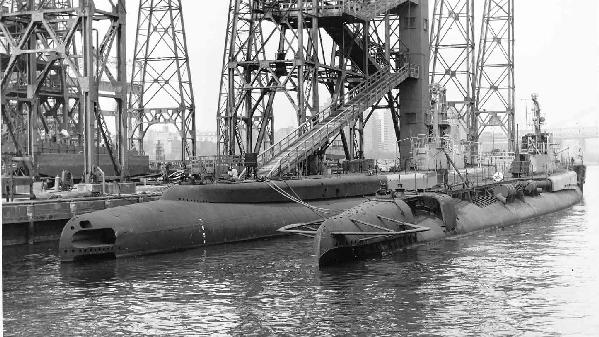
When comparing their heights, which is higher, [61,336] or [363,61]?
[363,61]

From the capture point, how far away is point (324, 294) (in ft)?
91.8

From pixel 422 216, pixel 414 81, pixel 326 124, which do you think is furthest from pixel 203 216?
pixel 414 81

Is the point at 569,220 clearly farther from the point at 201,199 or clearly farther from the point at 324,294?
the point at 324,294

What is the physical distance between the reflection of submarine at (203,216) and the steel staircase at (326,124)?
16.2 feet

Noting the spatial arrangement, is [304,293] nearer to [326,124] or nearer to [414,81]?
[326,124]

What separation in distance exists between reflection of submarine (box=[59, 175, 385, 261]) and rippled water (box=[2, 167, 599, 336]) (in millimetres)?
955

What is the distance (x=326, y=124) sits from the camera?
197 ft

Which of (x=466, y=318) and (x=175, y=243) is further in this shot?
(x=175, y=243)

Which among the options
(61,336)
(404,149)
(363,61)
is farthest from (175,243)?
(404,149)

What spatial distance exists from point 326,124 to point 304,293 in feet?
108

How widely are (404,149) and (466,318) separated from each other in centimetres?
5051

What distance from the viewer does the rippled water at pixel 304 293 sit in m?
23.6

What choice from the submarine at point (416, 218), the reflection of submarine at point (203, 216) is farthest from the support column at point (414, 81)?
the reflection of submarine at point (203, 216)

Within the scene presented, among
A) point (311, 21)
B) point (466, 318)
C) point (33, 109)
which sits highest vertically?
point (311, 21)
